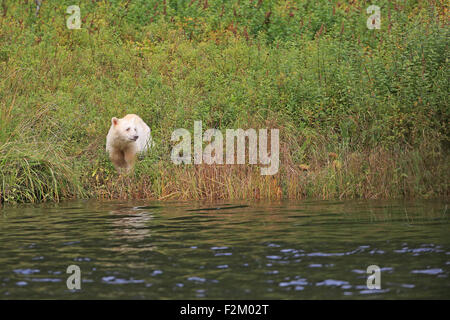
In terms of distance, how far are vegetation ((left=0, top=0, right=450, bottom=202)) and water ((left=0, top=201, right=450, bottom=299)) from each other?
109 cm

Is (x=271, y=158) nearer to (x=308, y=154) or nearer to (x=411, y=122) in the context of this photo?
(x=308, y=154)

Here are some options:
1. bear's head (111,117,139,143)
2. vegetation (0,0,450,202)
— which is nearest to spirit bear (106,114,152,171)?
bear's head (111,117,139,143)

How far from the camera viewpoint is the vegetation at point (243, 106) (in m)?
14.4

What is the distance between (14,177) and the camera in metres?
14.3

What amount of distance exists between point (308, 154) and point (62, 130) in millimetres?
5546

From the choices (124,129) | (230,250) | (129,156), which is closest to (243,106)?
(129,156)

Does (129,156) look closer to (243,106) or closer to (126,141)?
(126,141)

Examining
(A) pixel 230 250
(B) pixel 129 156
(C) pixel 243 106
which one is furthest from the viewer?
(C) pixel 243 106

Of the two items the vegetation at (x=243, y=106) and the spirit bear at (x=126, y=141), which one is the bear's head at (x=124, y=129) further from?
the vegetation at (x=243, y=106)

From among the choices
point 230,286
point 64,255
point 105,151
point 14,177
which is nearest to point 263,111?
point 105,151

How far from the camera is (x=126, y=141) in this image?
1534cm

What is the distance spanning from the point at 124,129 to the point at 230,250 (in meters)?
6.63

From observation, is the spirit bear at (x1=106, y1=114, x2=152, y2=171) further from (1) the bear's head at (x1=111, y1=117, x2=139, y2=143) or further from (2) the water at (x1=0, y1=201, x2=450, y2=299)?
(2) the water at (x1=0, y1=201, x2=450, y2=299)

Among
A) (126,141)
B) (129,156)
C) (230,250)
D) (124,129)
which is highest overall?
(124,129)
